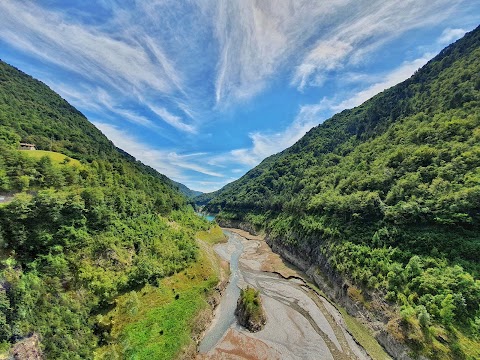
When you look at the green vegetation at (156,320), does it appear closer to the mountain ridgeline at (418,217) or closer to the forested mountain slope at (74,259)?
the forested mountain slope at (74,259)

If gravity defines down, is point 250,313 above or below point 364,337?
above

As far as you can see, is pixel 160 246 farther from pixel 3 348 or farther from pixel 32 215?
pixel 3 348

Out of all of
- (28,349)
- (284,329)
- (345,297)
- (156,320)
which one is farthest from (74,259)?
(345,297)

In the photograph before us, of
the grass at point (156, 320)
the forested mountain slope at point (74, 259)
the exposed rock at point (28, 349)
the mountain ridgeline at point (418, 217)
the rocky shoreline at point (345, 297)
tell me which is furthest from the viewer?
the rocky shoreline at point (345, 297)

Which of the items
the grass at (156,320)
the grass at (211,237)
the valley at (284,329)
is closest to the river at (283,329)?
the valley at (284,329)

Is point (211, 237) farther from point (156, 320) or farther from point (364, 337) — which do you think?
point (364, 337)
